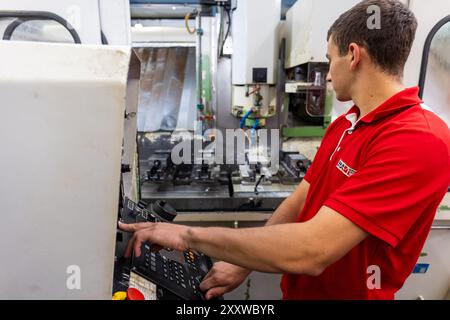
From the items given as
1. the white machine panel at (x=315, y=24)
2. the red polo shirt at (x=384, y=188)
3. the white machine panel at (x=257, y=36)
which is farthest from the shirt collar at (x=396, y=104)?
the white machine panel at (x=257, y=36)

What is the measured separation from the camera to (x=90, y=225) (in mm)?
467

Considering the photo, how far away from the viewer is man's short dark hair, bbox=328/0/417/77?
0.79 m

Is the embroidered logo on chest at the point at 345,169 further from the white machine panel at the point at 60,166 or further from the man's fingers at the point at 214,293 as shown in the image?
the white machine panel at the point at 60,166

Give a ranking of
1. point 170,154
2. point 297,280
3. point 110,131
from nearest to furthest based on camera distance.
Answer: point 110,131
point 297,280
point 170,154

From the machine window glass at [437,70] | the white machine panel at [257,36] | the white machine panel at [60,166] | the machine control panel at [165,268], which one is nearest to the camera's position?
the white machine panel at [60,166]

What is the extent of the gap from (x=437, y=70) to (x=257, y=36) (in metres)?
0.94

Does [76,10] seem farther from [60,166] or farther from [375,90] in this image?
[375,90]

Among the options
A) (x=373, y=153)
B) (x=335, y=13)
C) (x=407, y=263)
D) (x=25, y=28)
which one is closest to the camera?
(x=373, y=153)

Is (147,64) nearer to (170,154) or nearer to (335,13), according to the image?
(170,154)

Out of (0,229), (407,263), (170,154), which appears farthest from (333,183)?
(170,154)

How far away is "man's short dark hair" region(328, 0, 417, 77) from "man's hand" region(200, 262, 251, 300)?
78 cm

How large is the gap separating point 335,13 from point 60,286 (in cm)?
155

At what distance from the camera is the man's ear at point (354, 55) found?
825 mm

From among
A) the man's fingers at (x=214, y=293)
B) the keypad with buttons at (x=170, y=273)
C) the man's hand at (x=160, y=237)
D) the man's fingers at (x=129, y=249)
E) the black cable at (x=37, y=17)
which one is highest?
the black cable at (x=37, y=17)
